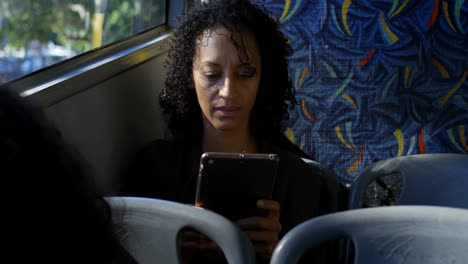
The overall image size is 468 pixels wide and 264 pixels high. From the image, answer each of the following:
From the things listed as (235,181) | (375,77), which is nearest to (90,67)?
(235,181)

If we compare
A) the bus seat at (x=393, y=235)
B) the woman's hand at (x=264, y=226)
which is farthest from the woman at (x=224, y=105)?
the bus seat at (x=393, y=235)

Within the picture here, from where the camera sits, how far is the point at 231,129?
1810 millimetres

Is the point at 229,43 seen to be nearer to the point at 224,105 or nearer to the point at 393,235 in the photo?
the point at 224,105

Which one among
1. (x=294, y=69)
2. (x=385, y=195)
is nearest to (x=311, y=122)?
(x=294, y=69)

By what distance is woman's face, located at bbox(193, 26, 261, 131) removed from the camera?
1.79 m

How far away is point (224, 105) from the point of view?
1782mm

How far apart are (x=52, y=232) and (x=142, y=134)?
145 centimetres

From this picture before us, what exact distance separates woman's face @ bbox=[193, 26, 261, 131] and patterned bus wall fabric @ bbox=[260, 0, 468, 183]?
636 mm

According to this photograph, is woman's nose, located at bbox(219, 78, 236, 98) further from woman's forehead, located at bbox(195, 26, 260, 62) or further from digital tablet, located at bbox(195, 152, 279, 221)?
digital tablet, located at bbox(195, 152, 279, 221)

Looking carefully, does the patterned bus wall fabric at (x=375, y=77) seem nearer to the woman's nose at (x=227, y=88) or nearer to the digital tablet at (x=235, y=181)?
the woman's nose at (x=227, y=88)

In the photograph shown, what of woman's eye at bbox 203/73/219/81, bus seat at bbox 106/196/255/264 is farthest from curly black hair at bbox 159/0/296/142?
bus seat at bbox 106/196/255/264

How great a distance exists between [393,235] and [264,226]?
1.24ft

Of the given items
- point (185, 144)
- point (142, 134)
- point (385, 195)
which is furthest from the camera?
point (385, 195)

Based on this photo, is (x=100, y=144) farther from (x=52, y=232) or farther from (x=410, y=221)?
(x=52, y=232)
